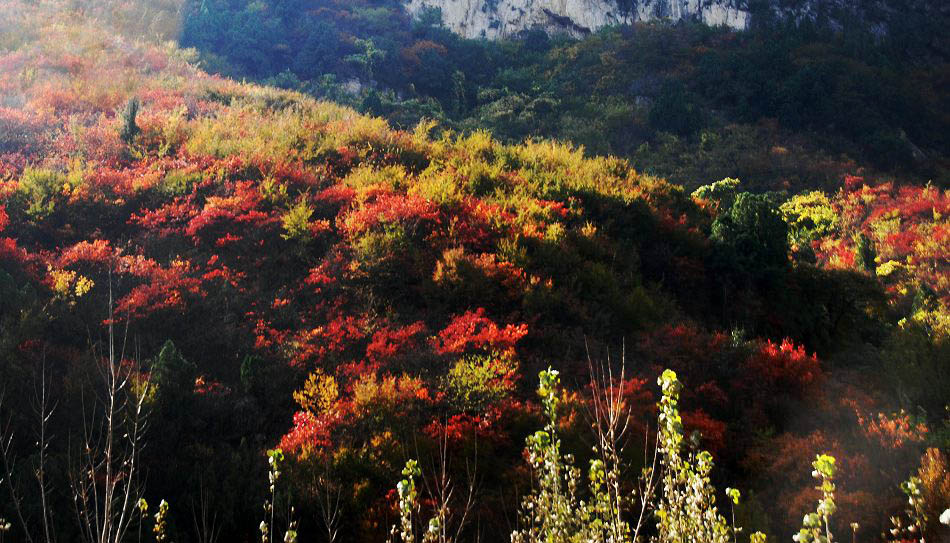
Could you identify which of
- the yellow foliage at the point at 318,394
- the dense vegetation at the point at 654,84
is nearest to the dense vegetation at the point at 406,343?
the yellow foliage at the point at 318,394

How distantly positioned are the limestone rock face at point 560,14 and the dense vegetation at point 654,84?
463cm

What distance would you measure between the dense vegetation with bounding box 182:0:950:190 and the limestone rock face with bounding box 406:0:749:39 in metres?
4.63

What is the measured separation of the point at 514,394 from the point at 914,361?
4934 millimetres

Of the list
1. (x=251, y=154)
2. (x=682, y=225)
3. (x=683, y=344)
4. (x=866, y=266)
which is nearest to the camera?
(x=683, y=344)

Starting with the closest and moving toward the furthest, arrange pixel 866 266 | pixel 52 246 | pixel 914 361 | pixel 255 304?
1. pixel 914 361
2. pixel 255 304
3. pixel 52 246
4. pixel 866 266

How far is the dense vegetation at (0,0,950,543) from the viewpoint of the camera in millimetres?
5684

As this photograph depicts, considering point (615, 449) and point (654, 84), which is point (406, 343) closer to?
point (615, 449)

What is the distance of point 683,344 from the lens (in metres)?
8.90

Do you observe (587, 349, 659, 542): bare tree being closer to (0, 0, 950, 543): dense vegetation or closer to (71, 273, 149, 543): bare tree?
(0, 0, 950, 543): dense vegetation

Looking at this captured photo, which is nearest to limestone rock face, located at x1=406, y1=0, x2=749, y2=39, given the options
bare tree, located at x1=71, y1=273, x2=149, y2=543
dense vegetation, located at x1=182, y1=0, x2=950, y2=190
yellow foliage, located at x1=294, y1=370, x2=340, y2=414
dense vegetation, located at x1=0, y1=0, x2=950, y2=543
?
A: dense vegetation, located at x1=182, y1=0, x2=950, y2=190


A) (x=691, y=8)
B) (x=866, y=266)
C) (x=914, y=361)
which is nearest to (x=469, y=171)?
(x=914, y=361)

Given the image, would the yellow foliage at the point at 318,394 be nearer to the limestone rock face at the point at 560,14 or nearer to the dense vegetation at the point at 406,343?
the dense vegetation at the point at 406,343

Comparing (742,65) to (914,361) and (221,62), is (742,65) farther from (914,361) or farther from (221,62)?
(914,361)

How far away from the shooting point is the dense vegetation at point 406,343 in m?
5.68
